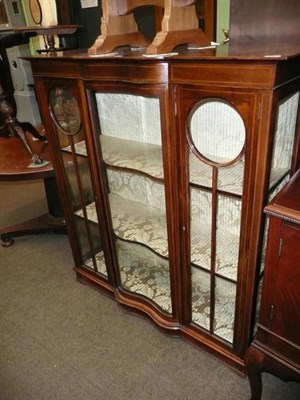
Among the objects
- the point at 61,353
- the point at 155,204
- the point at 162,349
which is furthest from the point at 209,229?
the point at 61,353

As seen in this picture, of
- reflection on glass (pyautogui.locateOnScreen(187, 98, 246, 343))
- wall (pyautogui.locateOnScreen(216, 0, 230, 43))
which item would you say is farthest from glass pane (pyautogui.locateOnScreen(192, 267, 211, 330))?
wall (pyautogui.locateOnScreen(216, 0, 230, 43))

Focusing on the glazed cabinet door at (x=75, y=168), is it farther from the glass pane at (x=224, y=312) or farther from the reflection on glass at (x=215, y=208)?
the glass pane at (x=224, y=312)

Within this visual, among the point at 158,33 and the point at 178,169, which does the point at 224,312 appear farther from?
the point at 158,33

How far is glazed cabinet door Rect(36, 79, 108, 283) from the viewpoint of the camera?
1.41 metres

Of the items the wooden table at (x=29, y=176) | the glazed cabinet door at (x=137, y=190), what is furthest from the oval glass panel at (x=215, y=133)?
the wooden table at (x=29, y=176)

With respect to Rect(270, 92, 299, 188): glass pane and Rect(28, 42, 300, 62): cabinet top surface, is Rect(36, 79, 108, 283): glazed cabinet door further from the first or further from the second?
Rect(270, 92, 299, 188): glass pane

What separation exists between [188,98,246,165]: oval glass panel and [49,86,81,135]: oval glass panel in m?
0.55

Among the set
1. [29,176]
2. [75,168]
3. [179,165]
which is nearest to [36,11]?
[29,176]

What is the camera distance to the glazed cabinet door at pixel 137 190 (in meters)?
1.31

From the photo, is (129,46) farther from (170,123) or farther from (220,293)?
(220,293)

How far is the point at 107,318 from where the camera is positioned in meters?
1.73

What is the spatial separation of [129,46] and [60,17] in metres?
1.72

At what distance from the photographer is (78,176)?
5.26 feet

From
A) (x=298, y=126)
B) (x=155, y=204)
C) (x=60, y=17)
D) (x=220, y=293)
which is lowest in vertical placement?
(x=220, y=293)
